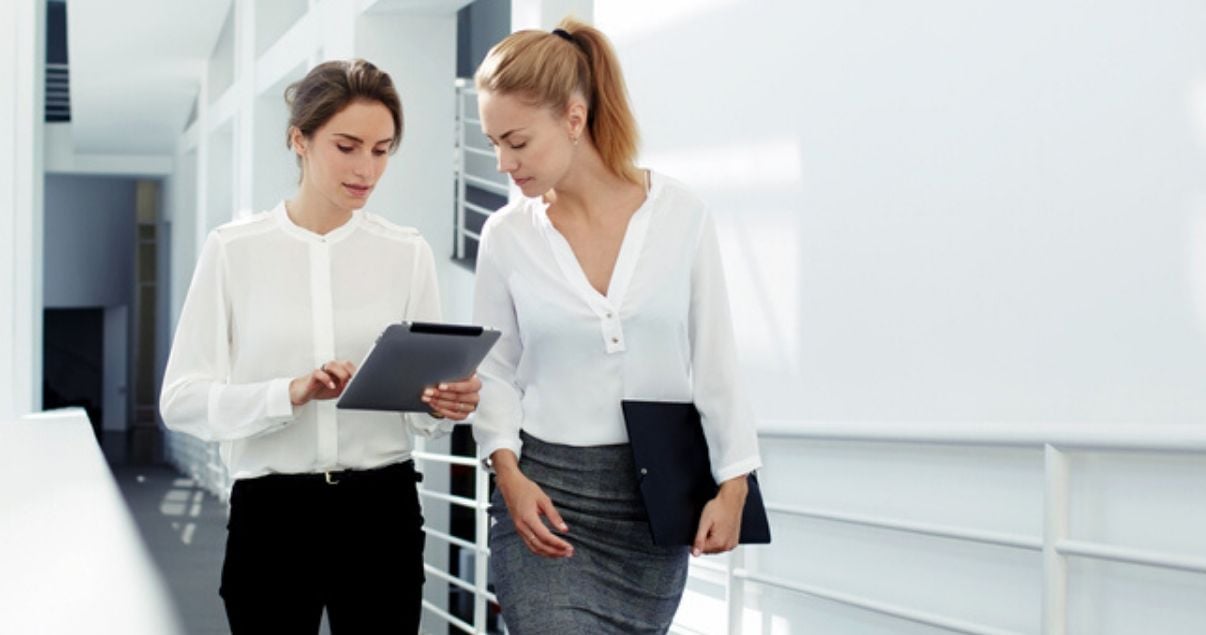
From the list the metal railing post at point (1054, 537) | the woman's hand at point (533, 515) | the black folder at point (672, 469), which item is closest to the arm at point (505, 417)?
the woman's hand at point (533, 515)

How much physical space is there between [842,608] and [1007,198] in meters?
0.80

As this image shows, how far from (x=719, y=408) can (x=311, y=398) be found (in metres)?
0.49

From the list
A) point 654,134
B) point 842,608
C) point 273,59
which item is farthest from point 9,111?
point 842,608

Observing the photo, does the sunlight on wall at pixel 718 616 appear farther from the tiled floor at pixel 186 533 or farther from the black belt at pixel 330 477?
the tiled floor at pixel 186 533

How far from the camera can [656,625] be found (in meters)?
1.65

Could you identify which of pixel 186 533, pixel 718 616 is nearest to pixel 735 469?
pixel 718 616

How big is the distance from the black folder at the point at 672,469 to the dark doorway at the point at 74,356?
21086 mm

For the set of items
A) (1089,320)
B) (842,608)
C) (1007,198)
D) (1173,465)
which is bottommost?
(842,608)

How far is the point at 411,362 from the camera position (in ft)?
5.44

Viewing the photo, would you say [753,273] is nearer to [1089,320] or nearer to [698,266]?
[1089,320]

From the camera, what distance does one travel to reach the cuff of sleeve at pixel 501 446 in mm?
1604

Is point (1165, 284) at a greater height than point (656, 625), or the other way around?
point (1165, 284)

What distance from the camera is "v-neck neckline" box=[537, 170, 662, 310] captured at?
5.17 ft

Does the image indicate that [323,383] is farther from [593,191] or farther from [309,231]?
[593,191]
